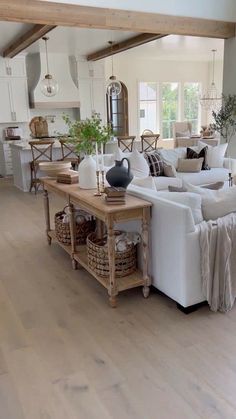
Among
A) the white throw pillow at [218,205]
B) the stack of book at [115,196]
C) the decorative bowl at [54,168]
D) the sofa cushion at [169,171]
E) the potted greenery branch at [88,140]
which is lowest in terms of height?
the sofa cushion at [169,171]

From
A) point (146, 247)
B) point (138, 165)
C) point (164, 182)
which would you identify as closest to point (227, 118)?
point (164, 182)

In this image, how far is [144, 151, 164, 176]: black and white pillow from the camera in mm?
5629

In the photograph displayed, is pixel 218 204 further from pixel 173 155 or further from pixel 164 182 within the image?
pixel 173 155

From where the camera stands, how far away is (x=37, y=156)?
715 centimetres

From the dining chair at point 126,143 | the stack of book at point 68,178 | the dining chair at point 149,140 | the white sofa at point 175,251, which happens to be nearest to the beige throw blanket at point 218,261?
the white sofa at point 175,251

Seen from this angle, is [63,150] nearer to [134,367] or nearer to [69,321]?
[69,321]

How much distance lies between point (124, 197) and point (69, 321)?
102 cm

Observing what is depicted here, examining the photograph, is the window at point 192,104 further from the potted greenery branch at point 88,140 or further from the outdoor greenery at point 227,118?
the potted greenery branch at point 88,140

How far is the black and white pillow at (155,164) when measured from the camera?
222 inches

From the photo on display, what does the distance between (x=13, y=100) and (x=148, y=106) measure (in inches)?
184

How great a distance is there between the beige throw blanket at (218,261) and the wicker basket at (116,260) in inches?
25.0

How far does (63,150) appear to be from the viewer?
7281mm

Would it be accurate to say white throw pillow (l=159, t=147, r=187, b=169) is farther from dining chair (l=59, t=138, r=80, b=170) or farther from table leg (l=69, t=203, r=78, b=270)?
table leg (l=69, t=203, r=78, b=270)

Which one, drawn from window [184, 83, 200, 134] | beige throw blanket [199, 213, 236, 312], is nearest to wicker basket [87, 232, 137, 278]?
beige throw blanket [199, 213, 236, 312]
